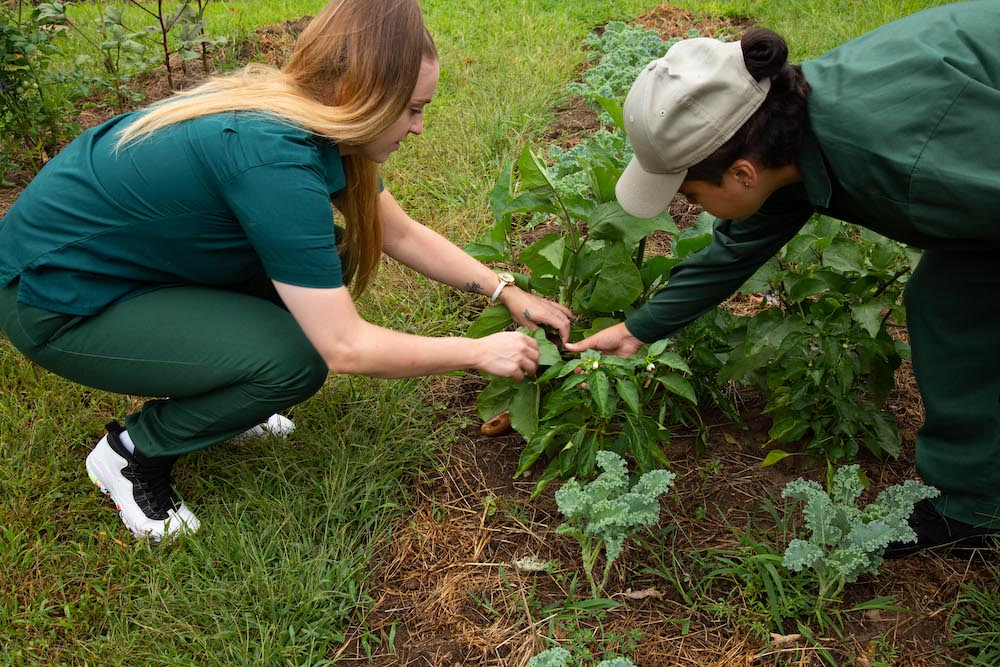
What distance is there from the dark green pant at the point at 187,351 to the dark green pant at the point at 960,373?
1.47 metres

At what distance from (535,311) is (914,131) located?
103 centimetres

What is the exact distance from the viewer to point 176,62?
489 cm

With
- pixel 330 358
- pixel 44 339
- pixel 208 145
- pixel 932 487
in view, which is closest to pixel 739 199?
pixel 932 487

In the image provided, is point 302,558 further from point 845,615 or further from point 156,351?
point 845,615

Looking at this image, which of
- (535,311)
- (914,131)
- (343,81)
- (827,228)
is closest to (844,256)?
(827,228)

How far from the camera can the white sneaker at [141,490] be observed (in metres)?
2.19

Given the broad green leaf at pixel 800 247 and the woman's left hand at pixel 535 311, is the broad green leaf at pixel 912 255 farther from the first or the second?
the woman's left hand at pixel 535 311

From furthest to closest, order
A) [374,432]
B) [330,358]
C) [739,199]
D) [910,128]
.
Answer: [374,432] → [330,358] → [739,199] → [910,128]

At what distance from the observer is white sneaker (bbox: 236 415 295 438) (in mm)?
2457

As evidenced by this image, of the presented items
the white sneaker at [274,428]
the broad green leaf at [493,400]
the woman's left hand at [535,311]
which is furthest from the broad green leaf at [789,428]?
the white sneaker at [274,428]

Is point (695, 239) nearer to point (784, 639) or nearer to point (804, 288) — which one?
point (804, 288)

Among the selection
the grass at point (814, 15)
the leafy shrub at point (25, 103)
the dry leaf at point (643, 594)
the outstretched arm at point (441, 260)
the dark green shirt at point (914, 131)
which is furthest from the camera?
the grass at point (814, 15)

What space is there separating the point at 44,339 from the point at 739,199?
1684mm

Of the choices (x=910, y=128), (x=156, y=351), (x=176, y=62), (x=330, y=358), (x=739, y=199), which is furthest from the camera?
(x=176, y=62)
